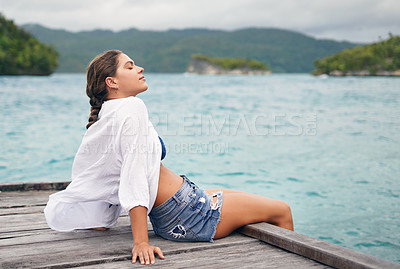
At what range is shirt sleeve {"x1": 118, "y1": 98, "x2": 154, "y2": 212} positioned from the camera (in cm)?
214

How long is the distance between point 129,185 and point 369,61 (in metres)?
95.8

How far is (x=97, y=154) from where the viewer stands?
2363 millimetres

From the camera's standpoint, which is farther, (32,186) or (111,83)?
(32,186)

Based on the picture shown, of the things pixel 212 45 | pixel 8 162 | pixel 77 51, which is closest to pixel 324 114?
pixel 8 162

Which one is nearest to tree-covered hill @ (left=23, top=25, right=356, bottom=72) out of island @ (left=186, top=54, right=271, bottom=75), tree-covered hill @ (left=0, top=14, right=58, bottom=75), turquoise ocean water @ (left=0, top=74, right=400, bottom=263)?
island @ (left=186, top=54, right=271, bottom=75)

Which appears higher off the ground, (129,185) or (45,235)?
(129,185)

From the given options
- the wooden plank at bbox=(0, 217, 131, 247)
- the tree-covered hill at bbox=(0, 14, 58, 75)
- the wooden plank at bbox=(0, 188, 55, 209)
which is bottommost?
the wooden plank at bbox=(0, 188, 55, 209)

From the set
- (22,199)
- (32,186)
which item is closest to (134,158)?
(22,199)

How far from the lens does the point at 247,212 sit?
264cm

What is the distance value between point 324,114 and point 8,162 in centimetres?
1496

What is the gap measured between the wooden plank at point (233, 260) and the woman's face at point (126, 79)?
967mm

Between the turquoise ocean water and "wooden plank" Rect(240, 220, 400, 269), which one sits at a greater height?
"wooden plank" Rect(240, 220, 400, 269)

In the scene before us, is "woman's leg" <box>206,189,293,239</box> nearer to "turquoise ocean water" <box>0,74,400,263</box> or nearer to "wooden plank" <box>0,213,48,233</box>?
"wooden plank" <box>0,213,48,233</box>

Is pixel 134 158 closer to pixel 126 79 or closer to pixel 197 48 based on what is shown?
pixel 126 79
